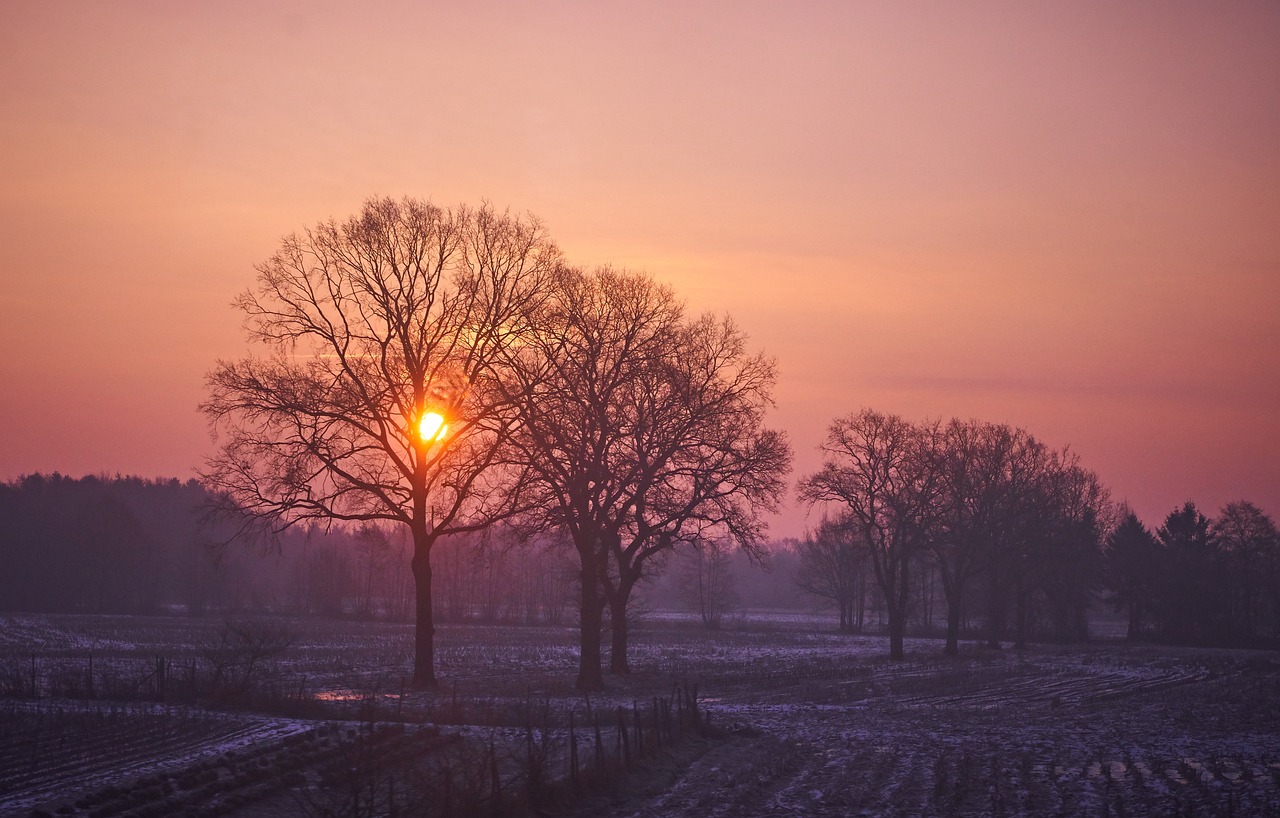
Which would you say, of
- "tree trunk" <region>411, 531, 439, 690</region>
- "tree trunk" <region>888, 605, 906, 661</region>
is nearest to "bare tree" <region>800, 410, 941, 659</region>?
"tree trunk" <region>888, 605, 906, 661</region>

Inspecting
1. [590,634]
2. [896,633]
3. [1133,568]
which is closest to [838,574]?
[1133,568]

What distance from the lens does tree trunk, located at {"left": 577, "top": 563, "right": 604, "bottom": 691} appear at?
35062 mm

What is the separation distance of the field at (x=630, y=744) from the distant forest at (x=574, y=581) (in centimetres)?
2286

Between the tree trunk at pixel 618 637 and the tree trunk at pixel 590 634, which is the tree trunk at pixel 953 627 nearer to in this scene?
the tree trunk at pixel 618 637

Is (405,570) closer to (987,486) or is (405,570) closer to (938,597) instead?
(938,597)

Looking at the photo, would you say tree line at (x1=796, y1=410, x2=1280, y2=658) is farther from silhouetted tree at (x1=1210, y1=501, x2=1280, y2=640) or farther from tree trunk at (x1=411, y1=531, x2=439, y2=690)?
tree trunk at (x1=411, y1=531, x2=439, y2=690)

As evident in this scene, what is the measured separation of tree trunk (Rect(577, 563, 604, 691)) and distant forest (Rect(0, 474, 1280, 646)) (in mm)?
18625

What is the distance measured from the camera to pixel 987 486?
225 ft

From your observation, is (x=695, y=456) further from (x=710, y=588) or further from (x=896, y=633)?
(x=710, y=588)

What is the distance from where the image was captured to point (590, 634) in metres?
35.5

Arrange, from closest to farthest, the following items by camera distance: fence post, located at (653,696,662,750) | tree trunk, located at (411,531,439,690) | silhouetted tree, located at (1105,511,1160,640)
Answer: fence post, located at (653,696,662,750) → tree trunk, located at (411,531,439,690) → silhouetted tree, located at (1105,511,1160,640)

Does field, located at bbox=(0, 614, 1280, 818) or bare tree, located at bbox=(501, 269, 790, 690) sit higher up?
bare tree, located at bbox=(501, 269, 790, 690)

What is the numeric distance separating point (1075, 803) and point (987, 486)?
5525 cm

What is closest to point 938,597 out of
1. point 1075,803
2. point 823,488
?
point 823,488
